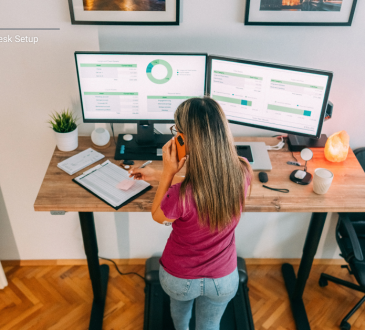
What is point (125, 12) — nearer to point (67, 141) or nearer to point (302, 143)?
point (67, 141)

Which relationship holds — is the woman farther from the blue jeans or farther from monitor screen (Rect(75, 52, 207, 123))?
monitor screen (Rect(75, 52, 207, 123))

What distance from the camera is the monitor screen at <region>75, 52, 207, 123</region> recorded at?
179 cm

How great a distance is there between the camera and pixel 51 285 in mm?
2408

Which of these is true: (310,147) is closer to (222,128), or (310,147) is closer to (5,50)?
(222,128)

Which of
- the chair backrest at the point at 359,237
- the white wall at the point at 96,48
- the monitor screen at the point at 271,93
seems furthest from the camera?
the chair backrest at the point at 359,237

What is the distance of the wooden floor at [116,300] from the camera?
2188mm

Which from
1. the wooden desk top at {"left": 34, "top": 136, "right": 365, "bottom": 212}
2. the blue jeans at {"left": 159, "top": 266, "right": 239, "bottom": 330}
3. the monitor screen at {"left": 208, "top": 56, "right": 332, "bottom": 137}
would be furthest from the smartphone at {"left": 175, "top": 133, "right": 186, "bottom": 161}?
the monitor screen at {"left": 208, "top": 56, "right": 332, "bottom": 137}

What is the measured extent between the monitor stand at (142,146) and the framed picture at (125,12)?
19.9 inches

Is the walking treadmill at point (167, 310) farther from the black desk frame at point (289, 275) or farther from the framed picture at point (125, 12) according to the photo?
the framed picture at point (125, 12)

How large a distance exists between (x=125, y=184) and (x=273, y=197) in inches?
26.4

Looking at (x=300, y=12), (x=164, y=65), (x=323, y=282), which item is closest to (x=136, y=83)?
(x=164, y=65)

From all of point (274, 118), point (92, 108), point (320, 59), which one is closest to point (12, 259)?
point (92, 108)

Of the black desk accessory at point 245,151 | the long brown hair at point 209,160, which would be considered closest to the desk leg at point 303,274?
the black desk accessory at point 245,151

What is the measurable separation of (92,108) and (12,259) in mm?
1341
